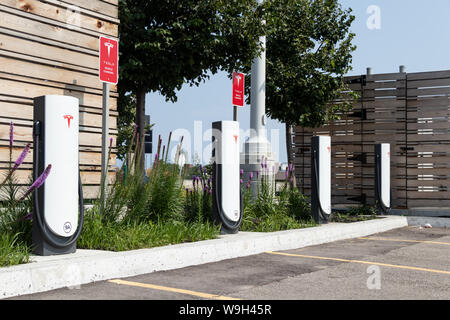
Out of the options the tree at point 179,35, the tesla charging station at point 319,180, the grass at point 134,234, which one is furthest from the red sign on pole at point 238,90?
the tree at point 179,35

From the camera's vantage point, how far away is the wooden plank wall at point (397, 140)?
13578mm

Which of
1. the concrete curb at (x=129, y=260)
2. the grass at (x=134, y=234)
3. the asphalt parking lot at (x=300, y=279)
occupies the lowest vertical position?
the asphalt parking lot at (x=300, y=279)

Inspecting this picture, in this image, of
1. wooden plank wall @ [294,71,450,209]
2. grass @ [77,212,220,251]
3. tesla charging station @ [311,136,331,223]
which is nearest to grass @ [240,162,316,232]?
tesla charging station @ [311,136,331,223]

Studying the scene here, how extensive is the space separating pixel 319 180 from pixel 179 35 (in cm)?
646

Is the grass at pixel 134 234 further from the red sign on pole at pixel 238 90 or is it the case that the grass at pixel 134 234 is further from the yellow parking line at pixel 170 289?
the red sign on pole at pixel 238 90

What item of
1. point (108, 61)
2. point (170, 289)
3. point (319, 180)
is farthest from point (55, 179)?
point (319, 180)

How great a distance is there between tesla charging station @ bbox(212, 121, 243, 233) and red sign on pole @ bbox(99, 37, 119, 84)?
1.69m

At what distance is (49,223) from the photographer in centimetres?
570

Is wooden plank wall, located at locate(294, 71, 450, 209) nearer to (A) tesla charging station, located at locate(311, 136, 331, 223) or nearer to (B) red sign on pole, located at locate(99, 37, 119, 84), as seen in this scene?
(A) tesla charging station, located at locate(311, 136, 331, 223)

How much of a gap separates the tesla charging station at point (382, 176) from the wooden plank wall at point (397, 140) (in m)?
0.61

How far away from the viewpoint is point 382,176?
13398 millimetres

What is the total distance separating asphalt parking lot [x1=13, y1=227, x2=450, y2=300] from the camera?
→ 493 cm

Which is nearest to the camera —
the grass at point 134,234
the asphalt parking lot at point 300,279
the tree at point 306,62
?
the asphalt parking lot at point 300,279

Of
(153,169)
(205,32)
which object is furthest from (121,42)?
(153,169)
